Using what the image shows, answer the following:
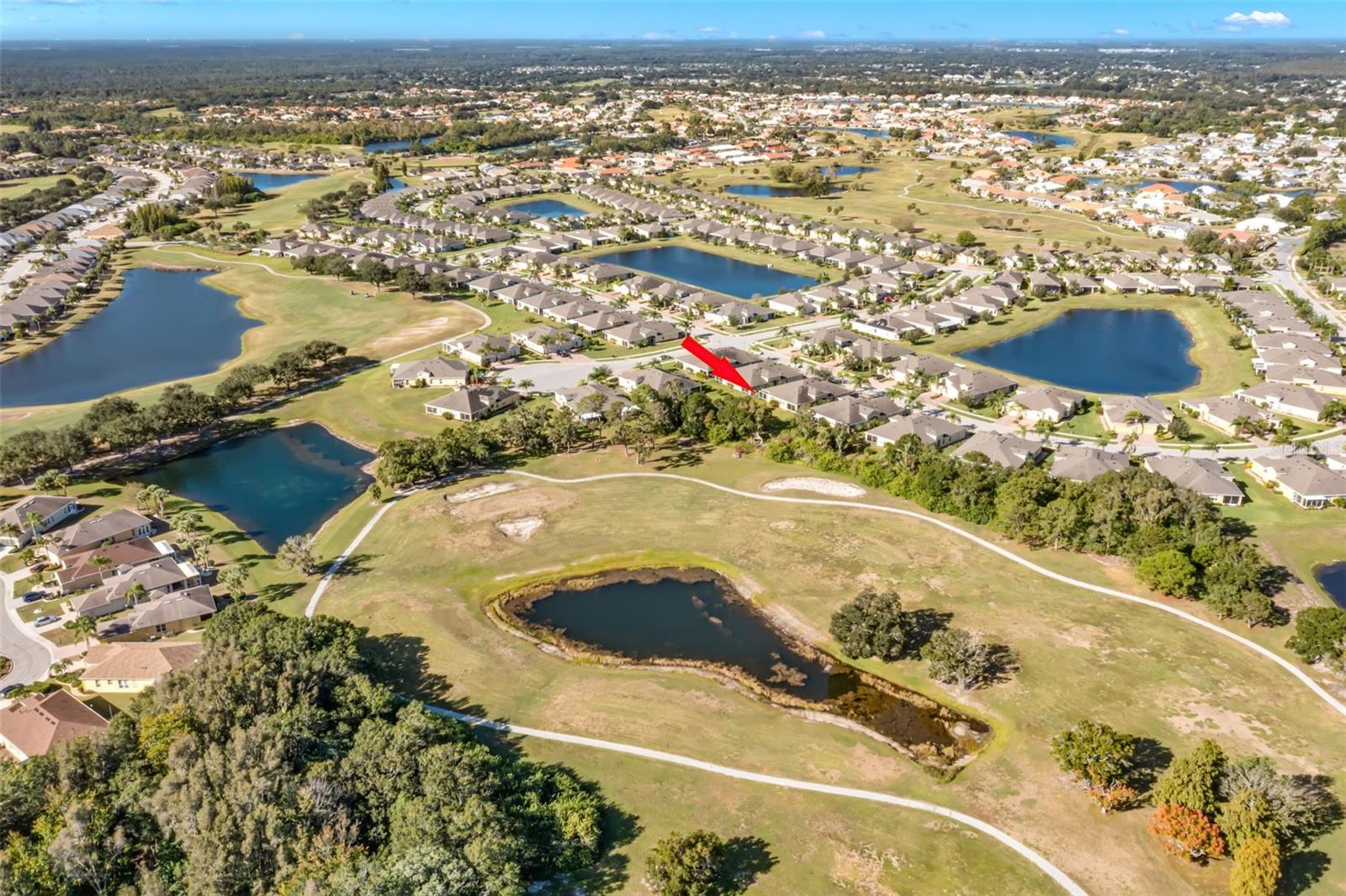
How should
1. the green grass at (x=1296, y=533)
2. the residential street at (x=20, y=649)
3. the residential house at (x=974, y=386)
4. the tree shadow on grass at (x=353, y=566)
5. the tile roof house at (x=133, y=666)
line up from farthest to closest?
1. the residential house at (x=974, y=386)
2. the tree shadow on grass at (x=353, y=566)
3. the green grass at (x=1296, y=533)
4. the residential street at (x=20, y=649)
5. the tile roof house at (x=133, y=666)

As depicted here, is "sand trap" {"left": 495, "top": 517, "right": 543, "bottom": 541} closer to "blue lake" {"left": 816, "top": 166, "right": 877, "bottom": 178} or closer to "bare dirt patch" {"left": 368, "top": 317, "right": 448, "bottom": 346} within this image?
"bare dirt patch" {"left": 368, "top": 317, "right": 448, "bottom": 346}

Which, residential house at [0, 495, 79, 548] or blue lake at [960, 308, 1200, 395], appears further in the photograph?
blue lake at [960, 308, 1200, 395]

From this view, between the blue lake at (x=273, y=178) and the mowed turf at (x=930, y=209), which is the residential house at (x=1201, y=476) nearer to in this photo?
the mowed turf at (x=930, y=209)

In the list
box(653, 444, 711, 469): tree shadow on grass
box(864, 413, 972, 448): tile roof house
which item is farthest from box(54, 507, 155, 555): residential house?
box(864, 413, 972, 448): tile roof house

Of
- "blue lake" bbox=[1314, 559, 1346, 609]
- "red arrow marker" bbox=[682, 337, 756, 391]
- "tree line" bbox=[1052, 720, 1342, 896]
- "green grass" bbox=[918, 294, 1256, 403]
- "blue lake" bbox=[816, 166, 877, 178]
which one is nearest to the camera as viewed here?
"tree line" bbox=[1052, 720, 1342, 896]

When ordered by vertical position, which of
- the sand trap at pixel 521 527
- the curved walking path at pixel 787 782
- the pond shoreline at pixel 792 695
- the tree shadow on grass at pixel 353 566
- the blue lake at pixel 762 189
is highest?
the blue lake at pixel 762 189

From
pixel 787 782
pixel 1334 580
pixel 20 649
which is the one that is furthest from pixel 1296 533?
pixel 20 649

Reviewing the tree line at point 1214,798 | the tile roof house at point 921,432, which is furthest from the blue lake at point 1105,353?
the tree line at point 1214,798

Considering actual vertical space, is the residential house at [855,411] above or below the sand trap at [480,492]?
above
